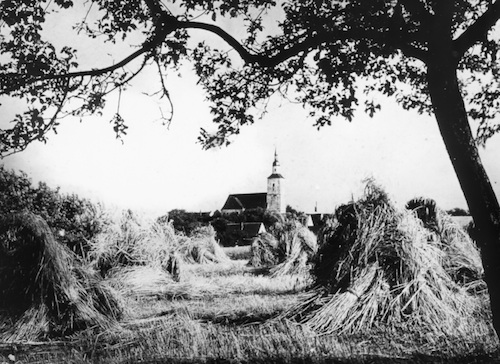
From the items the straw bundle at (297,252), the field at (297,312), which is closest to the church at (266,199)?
the straw bundle at (297,252)

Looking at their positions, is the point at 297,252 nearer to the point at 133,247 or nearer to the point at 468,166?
the point at 133,247

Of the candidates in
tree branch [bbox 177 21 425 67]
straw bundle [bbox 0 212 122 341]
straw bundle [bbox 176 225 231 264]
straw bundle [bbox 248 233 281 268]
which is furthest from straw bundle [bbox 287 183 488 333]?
straw bundle [bbox 176 225 231 264]

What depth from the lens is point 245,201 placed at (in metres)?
145

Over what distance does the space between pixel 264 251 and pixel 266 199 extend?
128m

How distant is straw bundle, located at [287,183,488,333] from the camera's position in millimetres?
6562

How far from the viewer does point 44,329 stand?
6.81m

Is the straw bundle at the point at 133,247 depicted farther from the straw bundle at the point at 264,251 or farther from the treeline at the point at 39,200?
the straw bundle at the point at 264,251

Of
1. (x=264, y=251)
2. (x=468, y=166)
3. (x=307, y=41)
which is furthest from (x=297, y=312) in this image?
(x=264, y=251)

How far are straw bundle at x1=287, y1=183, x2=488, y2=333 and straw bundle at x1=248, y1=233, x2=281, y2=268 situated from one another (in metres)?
10.3

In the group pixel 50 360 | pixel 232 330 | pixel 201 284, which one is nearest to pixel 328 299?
pixel 232 330

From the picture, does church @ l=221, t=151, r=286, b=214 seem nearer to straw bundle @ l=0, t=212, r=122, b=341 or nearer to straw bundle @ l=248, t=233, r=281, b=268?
straw bundle @ l=248, t=233, r=281, b=268

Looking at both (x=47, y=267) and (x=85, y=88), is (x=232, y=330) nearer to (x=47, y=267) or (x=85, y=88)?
(x=47, y=267)

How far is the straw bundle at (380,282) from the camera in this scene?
6.56 metres

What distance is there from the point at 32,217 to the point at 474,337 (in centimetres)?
701
